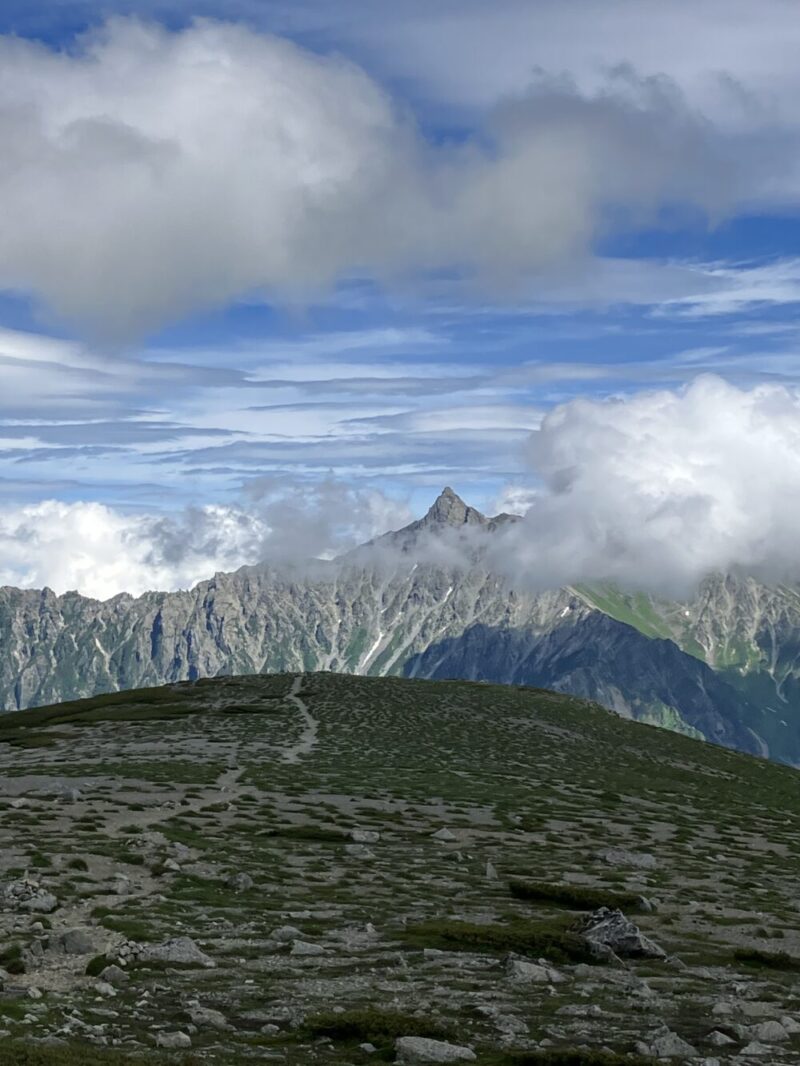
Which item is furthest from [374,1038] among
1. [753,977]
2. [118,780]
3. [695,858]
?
[118,780]

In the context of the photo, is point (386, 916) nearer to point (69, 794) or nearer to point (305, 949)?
point (305, 949)

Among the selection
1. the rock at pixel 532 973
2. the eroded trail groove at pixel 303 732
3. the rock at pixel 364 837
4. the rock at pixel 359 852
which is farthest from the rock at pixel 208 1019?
the eroded trail groove at pixel 303 732

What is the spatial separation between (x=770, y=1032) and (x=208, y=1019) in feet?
32.1

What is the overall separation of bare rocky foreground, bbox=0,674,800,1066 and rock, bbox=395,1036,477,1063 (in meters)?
0.05

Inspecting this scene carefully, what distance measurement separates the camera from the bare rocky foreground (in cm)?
1694

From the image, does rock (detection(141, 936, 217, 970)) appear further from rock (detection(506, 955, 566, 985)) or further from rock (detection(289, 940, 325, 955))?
rock (detection(506, 955, 566, 985))

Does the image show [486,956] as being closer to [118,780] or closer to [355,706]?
[118,780]

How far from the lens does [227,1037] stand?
1659 centimetres

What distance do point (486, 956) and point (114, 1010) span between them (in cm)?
876

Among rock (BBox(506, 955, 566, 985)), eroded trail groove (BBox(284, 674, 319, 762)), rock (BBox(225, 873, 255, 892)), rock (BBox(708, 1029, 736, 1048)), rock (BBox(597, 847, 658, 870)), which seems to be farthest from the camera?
eroded trail groove (BBox(284, 674, 319, 762))

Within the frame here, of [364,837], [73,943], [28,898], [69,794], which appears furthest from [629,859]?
[69,794]

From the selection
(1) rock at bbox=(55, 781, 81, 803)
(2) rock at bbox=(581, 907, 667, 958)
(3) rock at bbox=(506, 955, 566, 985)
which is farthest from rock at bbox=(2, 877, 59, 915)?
(1) rock at bbox=(55, 781, 81, 803)

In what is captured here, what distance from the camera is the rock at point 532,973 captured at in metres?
20.9

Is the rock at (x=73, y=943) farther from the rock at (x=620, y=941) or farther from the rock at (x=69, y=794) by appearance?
the rock at (x=69, y=794)
